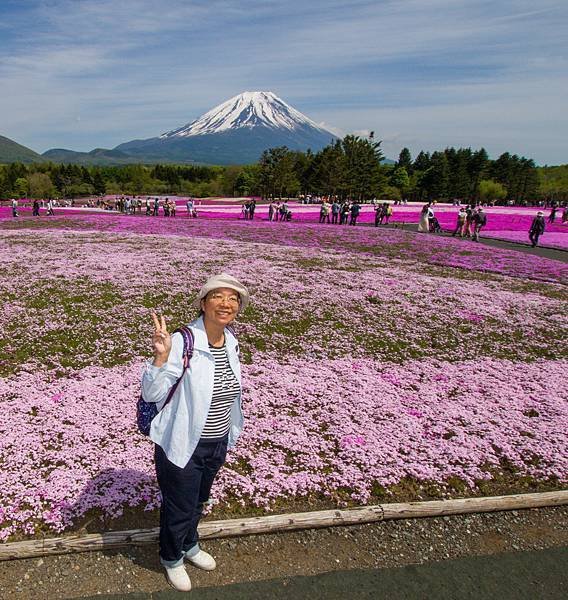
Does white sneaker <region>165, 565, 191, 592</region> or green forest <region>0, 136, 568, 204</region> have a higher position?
green forest <region>0, 136, 568, 204</region>

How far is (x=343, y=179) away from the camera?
10219 centimetres

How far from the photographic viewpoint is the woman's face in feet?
14.0

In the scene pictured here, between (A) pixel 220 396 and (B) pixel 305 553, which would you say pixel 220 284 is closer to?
(A) pixel 220 396

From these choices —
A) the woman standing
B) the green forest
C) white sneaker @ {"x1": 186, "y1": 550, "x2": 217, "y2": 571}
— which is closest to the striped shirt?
the woman standing

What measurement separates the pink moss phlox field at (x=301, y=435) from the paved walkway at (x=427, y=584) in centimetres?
126

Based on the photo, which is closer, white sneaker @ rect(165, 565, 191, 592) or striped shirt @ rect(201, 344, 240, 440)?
striped shirt @ rect(201, 344, 240, 440)

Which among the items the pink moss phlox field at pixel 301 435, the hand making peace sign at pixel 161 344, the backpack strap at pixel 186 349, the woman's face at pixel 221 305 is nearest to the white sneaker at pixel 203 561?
the pink moss phlox field at pixel 301 435

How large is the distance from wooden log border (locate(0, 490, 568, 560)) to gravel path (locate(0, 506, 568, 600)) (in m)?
0.08

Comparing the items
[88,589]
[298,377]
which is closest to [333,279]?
[298,377]

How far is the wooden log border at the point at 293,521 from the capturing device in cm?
500

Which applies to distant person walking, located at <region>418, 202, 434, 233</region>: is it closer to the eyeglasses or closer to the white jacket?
the eyeglasses

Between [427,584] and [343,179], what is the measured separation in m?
103

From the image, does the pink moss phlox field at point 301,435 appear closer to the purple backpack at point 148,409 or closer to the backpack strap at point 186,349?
the purple backpack at point 148,409

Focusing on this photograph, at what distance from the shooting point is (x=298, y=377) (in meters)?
9.95
